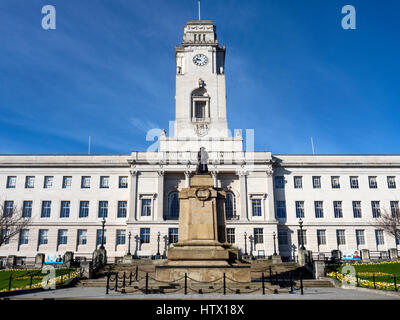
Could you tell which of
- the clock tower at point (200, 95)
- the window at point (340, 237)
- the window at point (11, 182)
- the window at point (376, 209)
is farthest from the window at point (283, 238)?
the window at point (11, 182)

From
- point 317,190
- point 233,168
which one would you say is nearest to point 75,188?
point 233,168

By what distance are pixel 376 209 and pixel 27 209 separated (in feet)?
170

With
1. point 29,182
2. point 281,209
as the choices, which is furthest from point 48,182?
point 281,209

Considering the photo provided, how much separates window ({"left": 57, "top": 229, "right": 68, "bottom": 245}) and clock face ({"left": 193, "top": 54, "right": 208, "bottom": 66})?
34.2m

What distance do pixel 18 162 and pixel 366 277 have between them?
163 feet

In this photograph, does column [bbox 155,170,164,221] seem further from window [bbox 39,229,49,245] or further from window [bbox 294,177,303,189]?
window [bbox 294,177,303,189]

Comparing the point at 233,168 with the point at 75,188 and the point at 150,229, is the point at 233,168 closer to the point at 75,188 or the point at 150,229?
the point at 150,229

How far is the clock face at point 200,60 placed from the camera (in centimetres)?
6053

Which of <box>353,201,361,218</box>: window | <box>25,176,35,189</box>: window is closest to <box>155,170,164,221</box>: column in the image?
<box>25,176,35,189</box>: window

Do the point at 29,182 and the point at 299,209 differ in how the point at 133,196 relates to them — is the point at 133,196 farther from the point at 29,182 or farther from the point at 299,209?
the point at 299,209

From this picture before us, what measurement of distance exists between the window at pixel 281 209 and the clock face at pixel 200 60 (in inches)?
1051
